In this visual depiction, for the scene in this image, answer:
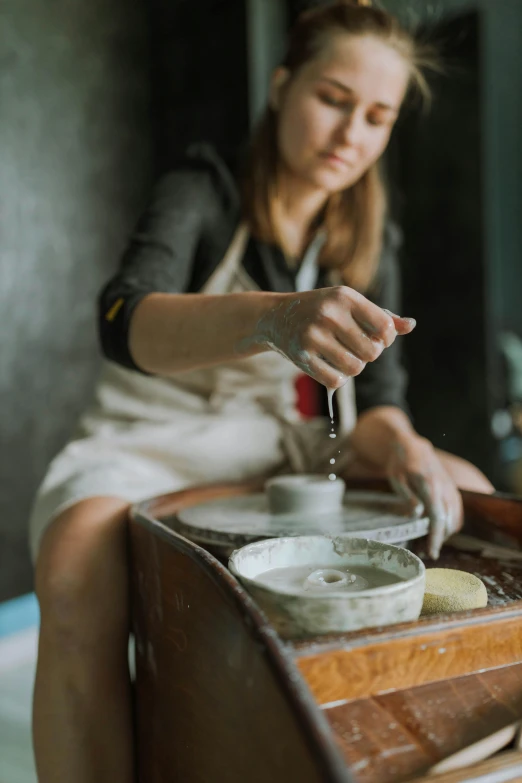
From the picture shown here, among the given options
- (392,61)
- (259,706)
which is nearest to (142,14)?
(392,61)

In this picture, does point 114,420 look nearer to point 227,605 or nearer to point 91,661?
point 91,661

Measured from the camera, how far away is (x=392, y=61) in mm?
1017

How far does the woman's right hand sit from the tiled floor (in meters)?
1.02

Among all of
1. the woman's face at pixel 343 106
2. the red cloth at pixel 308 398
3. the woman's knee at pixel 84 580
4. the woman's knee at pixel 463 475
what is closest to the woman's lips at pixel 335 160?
the woman's face at pixel 343 106

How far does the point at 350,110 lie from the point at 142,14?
1.52 meters

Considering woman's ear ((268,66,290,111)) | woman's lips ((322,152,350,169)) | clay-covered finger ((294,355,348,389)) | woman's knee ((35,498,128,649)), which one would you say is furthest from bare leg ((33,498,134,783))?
woman's ear ((268,66,290,111))

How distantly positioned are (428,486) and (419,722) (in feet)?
1.33

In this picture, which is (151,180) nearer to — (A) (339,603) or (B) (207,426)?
(B) (207,426)

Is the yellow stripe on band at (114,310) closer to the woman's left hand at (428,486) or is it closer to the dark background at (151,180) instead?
the woman's left hand at (428,486)

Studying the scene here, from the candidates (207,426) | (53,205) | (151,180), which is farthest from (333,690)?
(151,180)

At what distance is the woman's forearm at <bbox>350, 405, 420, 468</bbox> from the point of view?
0.99 m

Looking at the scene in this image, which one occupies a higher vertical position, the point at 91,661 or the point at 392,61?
the point at 392,61

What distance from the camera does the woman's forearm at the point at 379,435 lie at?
0.99 m

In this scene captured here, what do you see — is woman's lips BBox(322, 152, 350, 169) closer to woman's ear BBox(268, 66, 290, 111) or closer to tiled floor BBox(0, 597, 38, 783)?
woman's ear BBox(268, 66, 290, 111)
